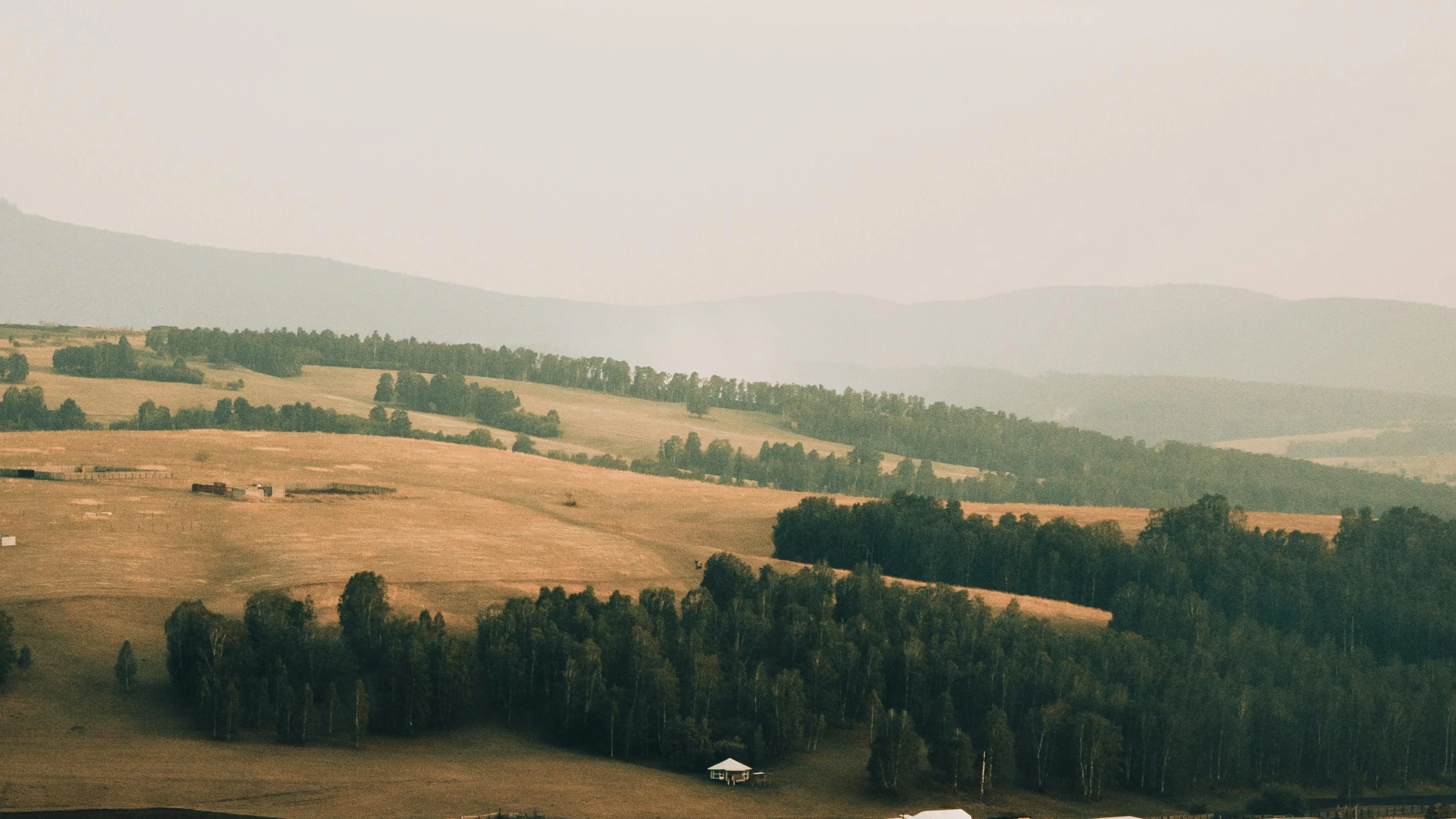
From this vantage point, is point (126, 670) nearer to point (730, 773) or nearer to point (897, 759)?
point (730, 773)

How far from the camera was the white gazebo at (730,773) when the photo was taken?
110 meters

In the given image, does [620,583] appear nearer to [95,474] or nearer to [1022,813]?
[1022,813]

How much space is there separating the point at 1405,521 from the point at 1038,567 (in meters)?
53.0

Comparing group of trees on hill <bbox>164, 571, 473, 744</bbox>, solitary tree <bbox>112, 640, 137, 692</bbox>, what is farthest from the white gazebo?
solitary tree <bbox>112, 640, 137, 692</bbox>

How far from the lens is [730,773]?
109938 mm

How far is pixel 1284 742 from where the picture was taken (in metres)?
123

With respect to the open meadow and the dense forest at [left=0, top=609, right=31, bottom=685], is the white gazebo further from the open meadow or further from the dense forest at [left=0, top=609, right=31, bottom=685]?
the dense forest at [left=0, top=609, right=31, bottom=685]

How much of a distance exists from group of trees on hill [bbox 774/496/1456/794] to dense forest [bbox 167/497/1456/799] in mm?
281

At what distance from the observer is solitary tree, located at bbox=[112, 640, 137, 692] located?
112 meters

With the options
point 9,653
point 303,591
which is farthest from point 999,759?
point 9,653

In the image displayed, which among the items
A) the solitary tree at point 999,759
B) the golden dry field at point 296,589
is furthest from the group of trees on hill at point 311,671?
the solitary tree at point 999,759

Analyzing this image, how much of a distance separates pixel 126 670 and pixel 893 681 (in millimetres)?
62372

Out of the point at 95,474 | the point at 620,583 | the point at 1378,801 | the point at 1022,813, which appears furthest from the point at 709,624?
the point at 95,474

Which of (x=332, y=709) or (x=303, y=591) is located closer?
(x=332, y=709)
